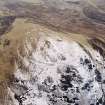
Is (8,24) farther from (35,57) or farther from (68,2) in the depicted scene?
(68,2)

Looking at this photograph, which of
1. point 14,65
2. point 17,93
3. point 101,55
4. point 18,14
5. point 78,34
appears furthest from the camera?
point 18,14

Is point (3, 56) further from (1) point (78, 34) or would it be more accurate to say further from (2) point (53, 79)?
(1) point (78, 34)

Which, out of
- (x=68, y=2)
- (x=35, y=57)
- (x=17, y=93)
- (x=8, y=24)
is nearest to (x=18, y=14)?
(x=8, y=24)

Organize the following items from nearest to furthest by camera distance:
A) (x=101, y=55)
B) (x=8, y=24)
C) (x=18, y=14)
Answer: (x=101, y=55)
(x=8, y=24)
(x=18, y=14)

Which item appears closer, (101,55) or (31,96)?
(31,96)

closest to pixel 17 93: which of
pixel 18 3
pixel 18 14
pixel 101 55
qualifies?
pixel 101 55

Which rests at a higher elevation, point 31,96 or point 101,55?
point 101,55

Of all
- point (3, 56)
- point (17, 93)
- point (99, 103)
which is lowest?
point (99, 103)
